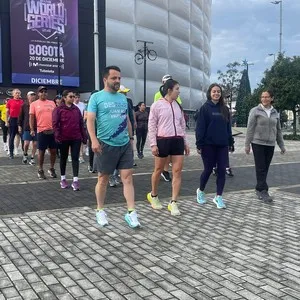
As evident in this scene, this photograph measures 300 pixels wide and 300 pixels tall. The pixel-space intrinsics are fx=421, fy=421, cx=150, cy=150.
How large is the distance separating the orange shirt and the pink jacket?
3400 millimetres

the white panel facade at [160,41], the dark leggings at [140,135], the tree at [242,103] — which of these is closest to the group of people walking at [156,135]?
the dark leggings at [140,135]

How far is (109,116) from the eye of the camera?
509 cm

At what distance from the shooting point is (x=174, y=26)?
4562cm

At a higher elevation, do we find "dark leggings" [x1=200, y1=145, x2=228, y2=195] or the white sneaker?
"dark leggings" [x1=200, y1=145, x2=228, y2=195]

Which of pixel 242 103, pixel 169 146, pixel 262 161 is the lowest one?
pixel 262 161

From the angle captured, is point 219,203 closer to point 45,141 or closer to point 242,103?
point 45,141

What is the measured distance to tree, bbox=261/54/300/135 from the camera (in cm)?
2656

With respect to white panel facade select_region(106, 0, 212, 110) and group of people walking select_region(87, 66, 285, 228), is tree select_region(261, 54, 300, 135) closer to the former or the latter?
white panel facade select_region(106, 0, 212, 110)

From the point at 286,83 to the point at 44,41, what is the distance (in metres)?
18.6

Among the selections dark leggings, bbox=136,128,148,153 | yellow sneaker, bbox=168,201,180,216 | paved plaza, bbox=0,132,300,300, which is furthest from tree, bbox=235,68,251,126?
yellow sneaker, bbox=168,201,180,216

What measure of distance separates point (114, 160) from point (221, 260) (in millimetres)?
1852

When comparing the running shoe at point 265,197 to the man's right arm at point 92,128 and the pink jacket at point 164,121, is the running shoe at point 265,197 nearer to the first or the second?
the pink jacket at point 164,121

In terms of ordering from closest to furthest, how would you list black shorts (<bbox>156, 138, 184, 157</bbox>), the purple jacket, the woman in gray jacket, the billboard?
black shorts (<bbox>156, 138, 184, 157</bbox>) → the woman in gray jacket → the purple jacket → the billboard

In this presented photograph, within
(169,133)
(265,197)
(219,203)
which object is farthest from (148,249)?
(265,197)
